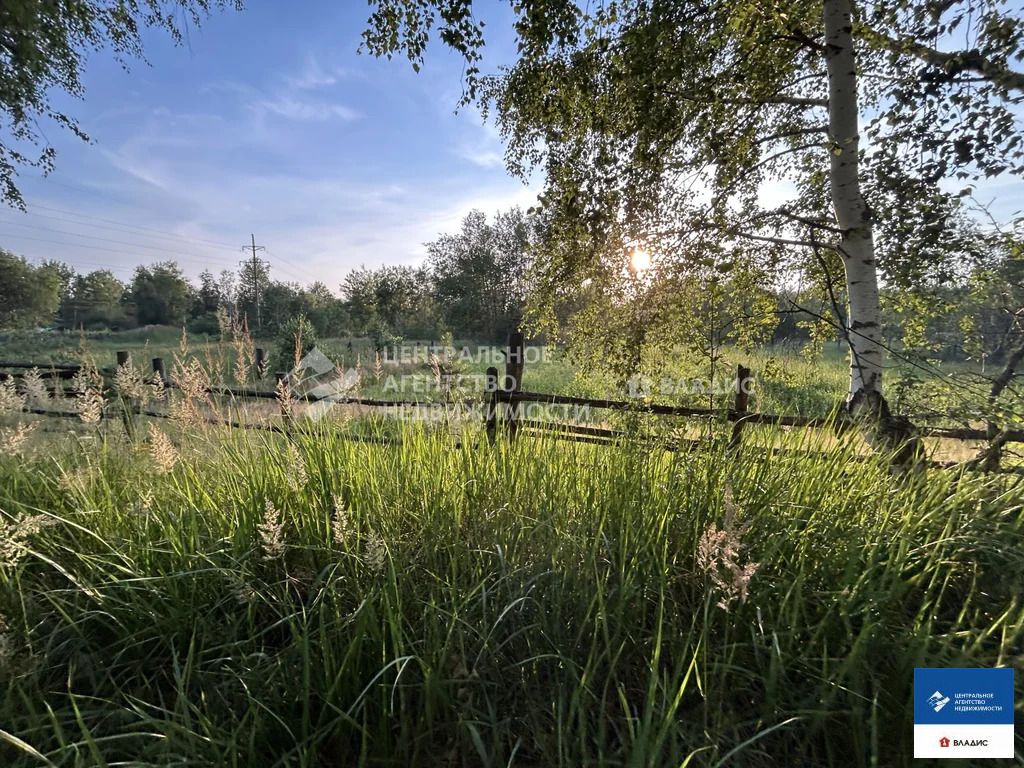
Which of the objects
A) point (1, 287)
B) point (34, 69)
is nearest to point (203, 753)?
point (34, 69)

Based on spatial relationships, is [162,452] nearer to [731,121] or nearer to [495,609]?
[495,609]

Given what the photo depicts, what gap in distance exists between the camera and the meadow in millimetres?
1167

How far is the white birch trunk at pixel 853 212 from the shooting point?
3013 millimetres

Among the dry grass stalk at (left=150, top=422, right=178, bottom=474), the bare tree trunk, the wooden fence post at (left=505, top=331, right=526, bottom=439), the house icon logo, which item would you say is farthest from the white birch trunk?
the dry grass stalk at (left=150, top=422, right=178, bottom=474)

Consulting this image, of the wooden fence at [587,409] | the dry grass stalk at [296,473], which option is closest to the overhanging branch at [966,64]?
the wooden fence at [587,409]

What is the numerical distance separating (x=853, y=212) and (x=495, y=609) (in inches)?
150

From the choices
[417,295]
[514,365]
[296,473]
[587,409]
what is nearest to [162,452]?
[296,473]

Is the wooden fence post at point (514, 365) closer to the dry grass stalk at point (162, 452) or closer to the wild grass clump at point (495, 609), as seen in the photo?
the wild grass clump at point (495, 609)

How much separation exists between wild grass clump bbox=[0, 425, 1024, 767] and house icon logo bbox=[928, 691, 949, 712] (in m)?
0.05

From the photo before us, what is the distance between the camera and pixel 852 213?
313cm

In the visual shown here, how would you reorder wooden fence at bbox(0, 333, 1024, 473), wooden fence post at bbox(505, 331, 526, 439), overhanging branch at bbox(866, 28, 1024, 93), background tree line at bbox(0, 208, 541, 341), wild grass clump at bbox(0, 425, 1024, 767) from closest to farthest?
1. wild grass clump at bbox(0, 425, 1024, 767)
2. overhanging branch at bbox(866, 28, 1024, 93)
3. wooden fence at bbox(0, 333, 1024, 473)
4. wooden fence post at bbox(505, 331, 526, 439)
5. background tree line at bbox(0, 208, 541, 341)

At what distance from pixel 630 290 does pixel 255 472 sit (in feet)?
10.1

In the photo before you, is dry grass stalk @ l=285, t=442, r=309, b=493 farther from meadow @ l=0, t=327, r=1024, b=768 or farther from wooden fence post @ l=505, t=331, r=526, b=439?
wooden fence post @ l=505, t=331, r=526, b=439

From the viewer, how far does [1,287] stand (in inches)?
1395
